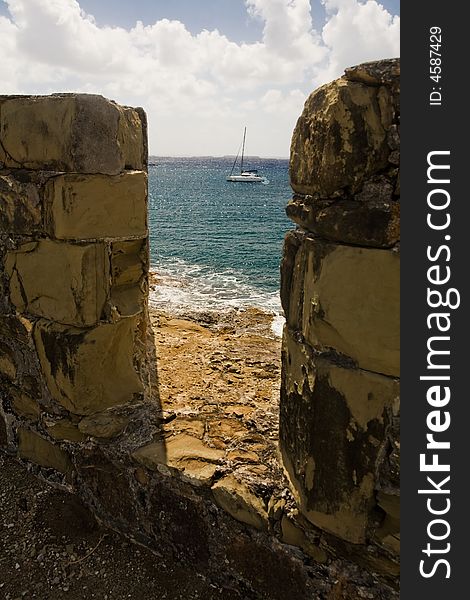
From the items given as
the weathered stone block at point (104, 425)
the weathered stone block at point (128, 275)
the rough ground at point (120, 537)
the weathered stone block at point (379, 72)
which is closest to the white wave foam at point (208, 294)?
the rough ground at point (120, 537)

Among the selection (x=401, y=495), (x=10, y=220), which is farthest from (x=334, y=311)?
(x=10, y=220)

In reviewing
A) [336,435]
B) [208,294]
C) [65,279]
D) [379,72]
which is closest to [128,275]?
[65,279]

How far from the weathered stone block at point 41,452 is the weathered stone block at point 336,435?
5.70 feet

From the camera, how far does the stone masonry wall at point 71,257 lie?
2.78 m

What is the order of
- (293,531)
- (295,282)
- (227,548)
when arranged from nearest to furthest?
(295,282) → (293,531) → (227,548)

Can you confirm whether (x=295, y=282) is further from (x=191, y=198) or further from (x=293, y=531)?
(x=191, y=198)

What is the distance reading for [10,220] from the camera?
Result: 3.06m

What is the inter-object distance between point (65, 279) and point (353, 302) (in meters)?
1.72

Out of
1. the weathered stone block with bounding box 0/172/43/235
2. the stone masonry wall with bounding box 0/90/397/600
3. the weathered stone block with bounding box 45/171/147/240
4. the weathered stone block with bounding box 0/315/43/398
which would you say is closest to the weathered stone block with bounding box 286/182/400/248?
the stone masonry wall with bounding box 0/90/397/600

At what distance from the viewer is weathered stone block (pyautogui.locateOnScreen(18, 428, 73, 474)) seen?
338cm

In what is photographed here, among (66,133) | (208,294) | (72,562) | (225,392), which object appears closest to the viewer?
(66,133)

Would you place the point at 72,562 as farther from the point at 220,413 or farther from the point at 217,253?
the point at 217,253

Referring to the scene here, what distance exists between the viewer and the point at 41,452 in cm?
350

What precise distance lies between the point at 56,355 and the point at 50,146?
46.4 inches
